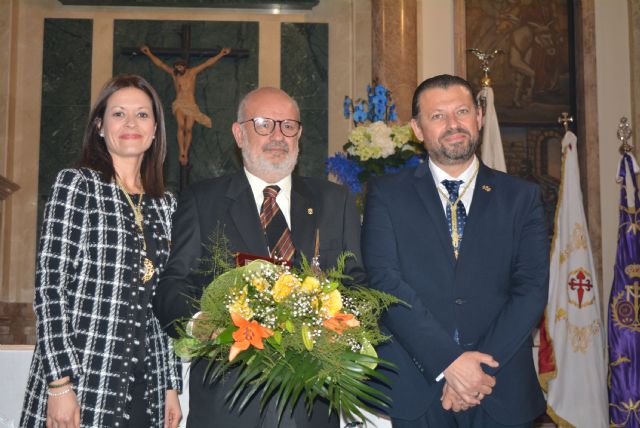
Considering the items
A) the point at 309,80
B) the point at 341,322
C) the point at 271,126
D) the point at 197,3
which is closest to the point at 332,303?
the point at 341,322

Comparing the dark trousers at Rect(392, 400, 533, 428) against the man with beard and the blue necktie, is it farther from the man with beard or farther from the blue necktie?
the man with beard

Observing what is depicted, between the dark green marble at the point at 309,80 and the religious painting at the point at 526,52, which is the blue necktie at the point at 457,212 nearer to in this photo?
the dark green marble at the point at 309,80

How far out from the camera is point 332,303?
229 centimetres

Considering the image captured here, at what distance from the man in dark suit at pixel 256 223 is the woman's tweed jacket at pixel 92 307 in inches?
6.0

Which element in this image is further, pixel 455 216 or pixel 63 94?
pixel 63 94

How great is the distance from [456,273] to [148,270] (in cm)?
120

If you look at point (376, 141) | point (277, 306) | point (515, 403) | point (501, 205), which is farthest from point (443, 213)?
point (376, 141)

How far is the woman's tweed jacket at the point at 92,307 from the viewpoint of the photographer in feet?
8.70

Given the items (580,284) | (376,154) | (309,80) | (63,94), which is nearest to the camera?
(376,154)

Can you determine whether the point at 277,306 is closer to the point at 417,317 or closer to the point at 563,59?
the point at 417,317

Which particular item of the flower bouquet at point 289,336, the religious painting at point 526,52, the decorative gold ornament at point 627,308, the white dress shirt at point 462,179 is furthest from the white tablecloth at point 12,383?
the religious painting at point 526,52

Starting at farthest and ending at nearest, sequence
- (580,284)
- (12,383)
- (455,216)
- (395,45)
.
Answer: (395,45)
(580,284)
(12,383)
(455,216)

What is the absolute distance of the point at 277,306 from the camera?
2.29 m

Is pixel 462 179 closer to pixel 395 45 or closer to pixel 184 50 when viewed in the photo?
pixel 395 45
